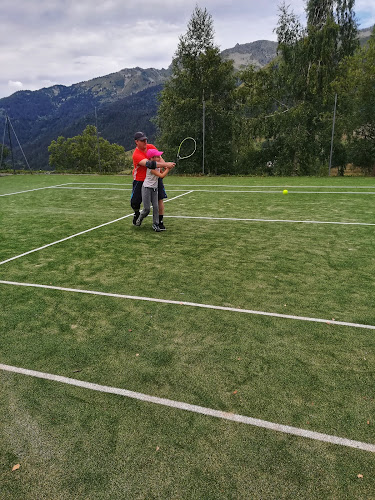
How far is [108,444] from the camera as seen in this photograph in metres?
2.78

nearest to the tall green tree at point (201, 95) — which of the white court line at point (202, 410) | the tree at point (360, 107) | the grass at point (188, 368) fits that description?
the tree at point (360, 107)

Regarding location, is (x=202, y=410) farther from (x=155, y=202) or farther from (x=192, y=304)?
(x=155, y=202)

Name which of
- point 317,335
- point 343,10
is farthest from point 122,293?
point 343,10

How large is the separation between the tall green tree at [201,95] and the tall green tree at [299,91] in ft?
6.24

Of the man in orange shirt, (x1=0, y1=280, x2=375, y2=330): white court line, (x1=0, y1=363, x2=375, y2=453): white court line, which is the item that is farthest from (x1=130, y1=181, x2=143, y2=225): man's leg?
(x1=0, y1=363, x2=375, y2=453): white court line

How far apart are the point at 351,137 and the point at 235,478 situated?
26.7 meters

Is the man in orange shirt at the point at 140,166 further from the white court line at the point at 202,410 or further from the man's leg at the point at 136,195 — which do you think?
the white court line at the point at 202,410

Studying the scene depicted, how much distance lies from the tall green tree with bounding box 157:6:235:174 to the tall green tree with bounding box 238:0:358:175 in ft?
6.24

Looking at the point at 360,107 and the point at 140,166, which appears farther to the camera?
the point at 360,107

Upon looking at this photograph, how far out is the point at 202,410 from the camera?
3105 mm

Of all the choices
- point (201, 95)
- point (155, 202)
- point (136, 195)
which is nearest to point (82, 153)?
point (201, 95)

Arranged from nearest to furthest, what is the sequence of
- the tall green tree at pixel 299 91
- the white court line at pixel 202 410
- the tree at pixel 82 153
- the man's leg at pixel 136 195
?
the white court line at pixel 202 410 < the man's leg at pixel 136 195 < the tall green tree at pixel 299 91 < the tree at pixel 82 153

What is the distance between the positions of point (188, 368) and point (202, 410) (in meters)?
0.61

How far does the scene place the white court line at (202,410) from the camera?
2760 mm
